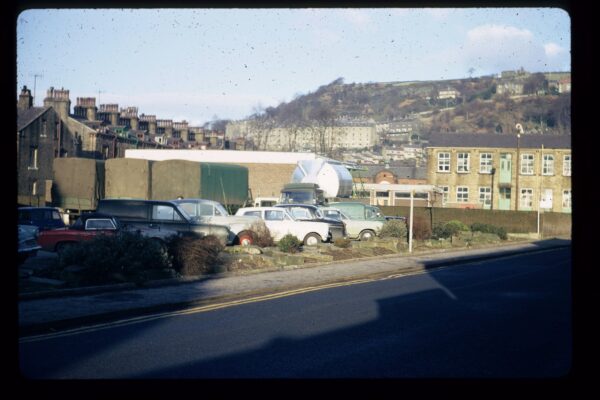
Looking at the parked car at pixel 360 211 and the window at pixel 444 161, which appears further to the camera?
the window at pixel 444 161

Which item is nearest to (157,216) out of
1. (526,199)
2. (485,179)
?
(526,199)

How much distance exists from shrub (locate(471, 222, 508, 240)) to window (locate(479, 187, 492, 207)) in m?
5.29

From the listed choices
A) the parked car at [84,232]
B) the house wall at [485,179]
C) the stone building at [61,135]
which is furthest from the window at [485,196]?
the parked car at [84,232]

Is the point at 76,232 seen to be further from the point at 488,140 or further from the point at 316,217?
the point at 488,140

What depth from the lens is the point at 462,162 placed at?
56938mm

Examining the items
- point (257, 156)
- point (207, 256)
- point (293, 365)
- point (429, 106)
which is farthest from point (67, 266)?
point (429, 106)

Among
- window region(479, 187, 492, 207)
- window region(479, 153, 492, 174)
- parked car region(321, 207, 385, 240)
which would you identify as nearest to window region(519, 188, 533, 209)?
window region(479, 153, 492, 174)

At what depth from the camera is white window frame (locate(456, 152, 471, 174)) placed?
5527 cm

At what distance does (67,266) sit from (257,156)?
1831 inches

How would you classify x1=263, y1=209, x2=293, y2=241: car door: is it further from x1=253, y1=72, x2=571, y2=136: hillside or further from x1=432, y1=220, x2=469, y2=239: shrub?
x1=253, y1=72, x2=571, y2=136: hillside

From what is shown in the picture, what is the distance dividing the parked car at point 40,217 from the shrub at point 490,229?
2604 cm

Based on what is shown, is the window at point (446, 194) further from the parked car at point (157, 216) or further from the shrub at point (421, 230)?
the parked car at point (157, 216)

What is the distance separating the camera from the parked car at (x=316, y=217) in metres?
33.4

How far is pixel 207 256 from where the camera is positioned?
20.7 metres
